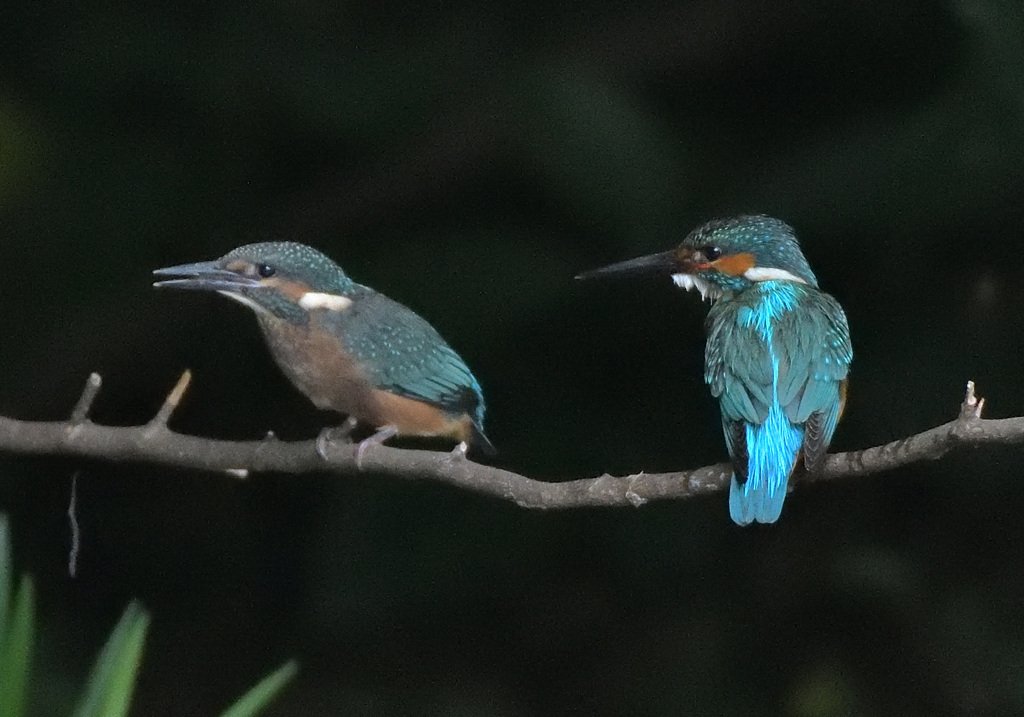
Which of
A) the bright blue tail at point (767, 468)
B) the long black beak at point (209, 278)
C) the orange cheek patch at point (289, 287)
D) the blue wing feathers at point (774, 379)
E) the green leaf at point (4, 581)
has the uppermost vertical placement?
the long black beak at point (209, 278)

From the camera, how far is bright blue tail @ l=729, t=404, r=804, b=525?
1.73m

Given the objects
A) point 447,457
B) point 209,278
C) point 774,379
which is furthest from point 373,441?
point 774,379

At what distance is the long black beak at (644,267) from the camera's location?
2.22 metres

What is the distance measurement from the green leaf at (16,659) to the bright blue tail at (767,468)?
971 millimetres

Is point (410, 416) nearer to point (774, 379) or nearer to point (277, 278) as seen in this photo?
point (277, 278)

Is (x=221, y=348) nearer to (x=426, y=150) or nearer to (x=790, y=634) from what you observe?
(x=426, y=150)

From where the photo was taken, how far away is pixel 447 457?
1.81 metres

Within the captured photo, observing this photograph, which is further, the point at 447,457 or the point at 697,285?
the point at 697,285

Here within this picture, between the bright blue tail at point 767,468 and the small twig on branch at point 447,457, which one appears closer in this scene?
the small twig on branch at point 447,457

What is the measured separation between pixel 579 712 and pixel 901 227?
3.99 feet

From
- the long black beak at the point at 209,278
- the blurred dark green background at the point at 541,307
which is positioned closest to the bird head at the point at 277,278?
the long black beak at the point at 209,278

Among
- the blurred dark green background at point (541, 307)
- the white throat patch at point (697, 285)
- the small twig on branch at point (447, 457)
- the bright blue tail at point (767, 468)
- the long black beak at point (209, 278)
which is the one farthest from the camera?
the blurred dark green background at point (541, 307)

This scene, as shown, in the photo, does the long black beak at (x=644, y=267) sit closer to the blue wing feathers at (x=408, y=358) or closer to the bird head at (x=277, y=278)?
the blue wing feathers at (x=408, y=358)

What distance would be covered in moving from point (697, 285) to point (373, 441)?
2.04ft
